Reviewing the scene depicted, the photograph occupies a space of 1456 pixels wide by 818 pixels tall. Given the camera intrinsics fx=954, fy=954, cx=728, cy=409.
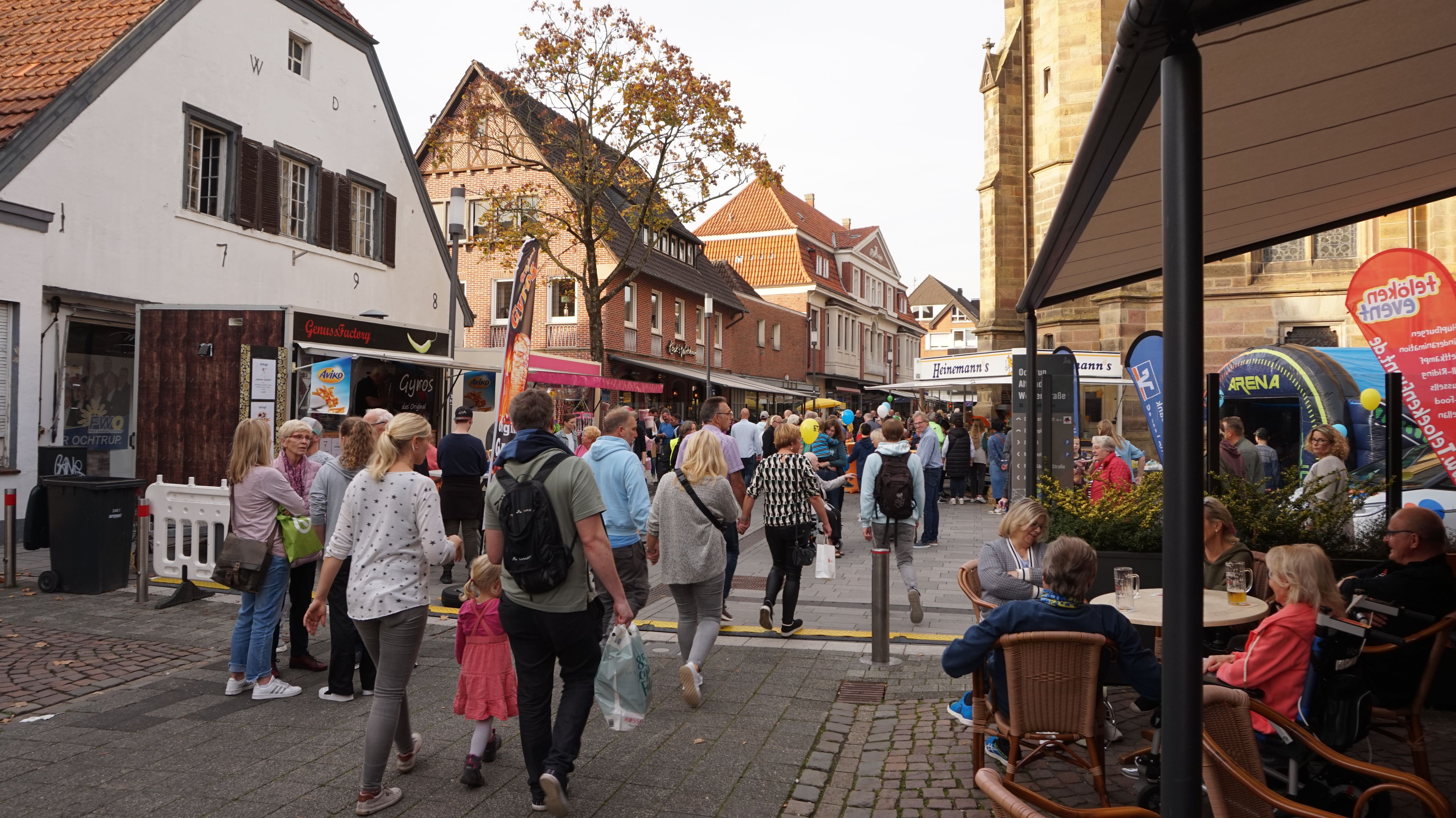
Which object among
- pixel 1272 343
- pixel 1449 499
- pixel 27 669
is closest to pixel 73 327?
pixel 27 669

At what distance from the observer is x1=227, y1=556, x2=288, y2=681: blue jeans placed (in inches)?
227

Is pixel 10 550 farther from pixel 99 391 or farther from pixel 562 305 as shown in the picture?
pixel 562 305

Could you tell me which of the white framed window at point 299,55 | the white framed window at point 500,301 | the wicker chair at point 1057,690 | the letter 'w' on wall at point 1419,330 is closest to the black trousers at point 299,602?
the wicker chair at point 1057,690

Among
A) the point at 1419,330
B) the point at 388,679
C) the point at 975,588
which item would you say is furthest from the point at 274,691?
the point at 1419,330

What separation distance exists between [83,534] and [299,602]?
12.3 ft

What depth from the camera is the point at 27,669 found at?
6.33m

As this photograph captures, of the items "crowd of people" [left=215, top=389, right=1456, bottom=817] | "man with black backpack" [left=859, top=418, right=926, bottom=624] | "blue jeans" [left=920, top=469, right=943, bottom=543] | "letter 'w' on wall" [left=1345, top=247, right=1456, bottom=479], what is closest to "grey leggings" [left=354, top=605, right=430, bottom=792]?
"crowd of people" [left=215, top=389, right=1456, bottom=817]

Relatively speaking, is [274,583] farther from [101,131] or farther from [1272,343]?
[1272,343]

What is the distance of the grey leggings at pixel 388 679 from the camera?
162 inches

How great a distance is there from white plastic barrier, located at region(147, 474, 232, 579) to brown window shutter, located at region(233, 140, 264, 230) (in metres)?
7.15

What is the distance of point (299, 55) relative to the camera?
16.5 m

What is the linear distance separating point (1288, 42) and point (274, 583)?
5.79 m

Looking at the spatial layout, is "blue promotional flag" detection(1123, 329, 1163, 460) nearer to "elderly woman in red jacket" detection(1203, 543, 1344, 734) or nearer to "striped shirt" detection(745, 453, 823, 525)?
"striped shirt" detection(745, 453, 823, 525)

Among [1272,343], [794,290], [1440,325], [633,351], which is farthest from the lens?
[794,290]
